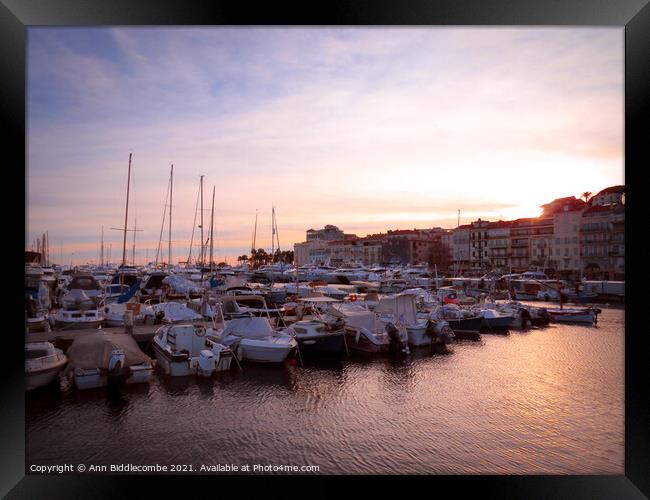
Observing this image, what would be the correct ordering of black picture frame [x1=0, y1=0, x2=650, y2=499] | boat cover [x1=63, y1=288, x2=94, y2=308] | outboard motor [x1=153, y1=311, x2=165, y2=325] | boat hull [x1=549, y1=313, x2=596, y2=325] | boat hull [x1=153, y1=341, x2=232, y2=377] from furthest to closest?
boat hull [x1=549, y1=313, x2=596, y2=325], boat cover [x1=63, y1=288, x2=94, y2=308], outboard motor [x1=153, y1=311, x2=165, y2=325], boat hull [x1=153, y1=341, x2=232, y2=377], black picture frame [x1=0, y1=0, x2=650, y2=499]

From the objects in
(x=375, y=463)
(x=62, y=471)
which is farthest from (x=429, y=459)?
(x=62, y=471)

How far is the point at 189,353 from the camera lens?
7711mm

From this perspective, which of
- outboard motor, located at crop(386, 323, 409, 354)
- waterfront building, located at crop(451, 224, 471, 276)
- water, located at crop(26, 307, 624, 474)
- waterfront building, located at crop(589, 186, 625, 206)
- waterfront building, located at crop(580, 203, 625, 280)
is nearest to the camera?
water, located at crop(26, 307, 624, 474)

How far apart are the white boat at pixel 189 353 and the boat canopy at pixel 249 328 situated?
1.60 feet

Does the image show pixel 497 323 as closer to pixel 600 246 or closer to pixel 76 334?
pixel 76 334

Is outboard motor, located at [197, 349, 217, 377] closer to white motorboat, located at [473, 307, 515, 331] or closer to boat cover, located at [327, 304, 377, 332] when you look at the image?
boat cover, located at [327, 304, 377, 332]

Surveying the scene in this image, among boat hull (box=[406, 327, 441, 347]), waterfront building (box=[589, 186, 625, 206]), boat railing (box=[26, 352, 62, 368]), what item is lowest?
boat hull (box=[406, 327, 441, 347])

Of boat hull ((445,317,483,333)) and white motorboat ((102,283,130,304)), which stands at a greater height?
white motorboat ((102,283,130,304))

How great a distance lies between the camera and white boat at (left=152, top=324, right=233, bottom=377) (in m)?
7.45

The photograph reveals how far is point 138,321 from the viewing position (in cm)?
1144

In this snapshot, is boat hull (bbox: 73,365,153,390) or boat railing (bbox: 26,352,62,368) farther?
boat hull (bbox: 73,365,153,390)

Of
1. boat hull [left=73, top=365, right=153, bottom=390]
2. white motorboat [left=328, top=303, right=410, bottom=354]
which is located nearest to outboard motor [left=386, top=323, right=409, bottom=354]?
white motorboat [left=328, top=303, right=410, bottom=354]

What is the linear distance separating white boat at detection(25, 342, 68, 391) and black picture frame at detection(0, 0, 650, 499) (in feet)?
11.1

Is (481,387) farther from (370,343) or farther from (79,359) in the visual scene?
(79,359)
